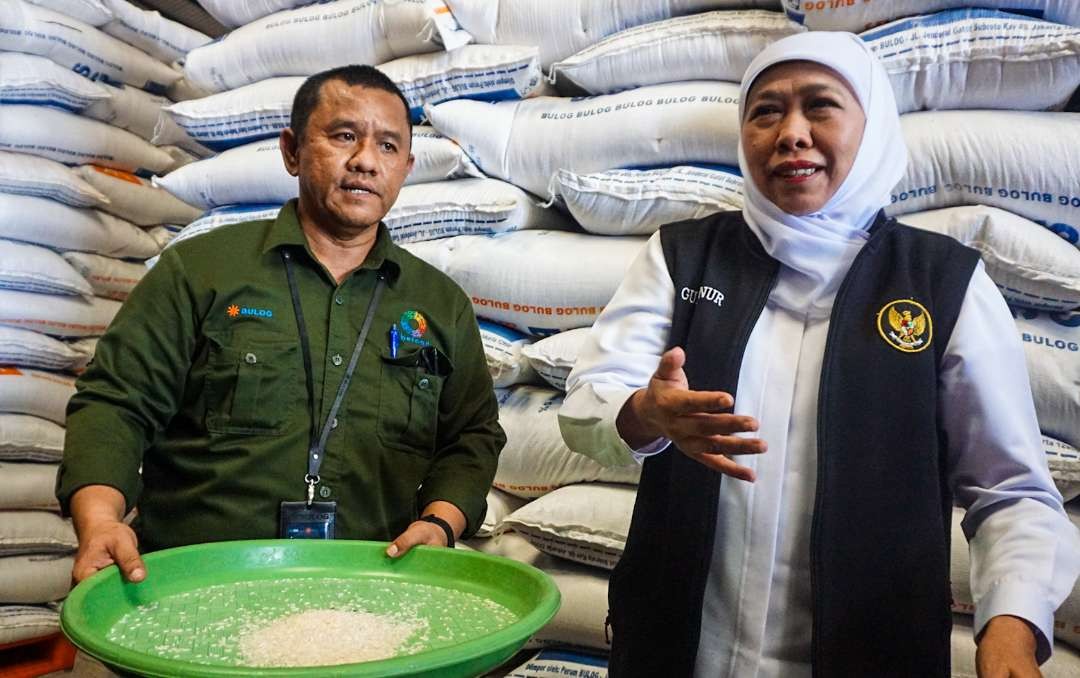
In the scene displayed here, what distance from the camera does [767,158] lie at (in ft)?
3.09

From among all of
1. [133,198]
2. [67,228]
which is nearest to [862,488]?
[67,228]

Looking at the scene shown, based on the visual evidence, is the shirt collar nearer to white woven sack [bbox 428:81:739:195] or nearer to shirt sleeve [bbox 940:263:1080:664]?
white woven sack [bbox 428:81:739:195]

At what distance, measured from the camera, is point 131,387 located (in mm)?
1087

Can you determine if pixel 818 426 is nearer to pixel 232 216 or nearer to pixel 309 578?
pixel 309 578

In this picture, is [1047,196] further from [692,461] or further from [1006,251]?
[692,461]

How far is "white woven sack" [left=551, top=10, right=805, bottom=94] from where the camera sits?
147 centimetres

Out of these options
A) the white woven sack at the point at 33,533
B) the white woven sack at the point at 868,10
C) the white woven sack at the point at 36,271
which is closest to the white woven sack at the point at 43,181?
the white woven sack at the point at 36,271

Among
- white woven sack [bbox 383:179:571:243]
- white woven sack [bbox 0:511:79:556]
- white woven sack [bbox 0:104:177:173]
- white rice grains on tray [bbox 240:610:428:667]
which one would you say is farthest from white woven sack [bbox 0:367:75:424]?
white rice grains on tray [bbox 240:610:428:667]

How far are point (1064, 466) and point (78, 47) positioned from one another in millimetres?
2437

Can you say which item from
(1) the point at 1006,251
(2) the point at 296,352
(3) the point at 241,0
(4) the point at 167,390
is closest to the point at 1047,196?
(1) the point at 1006,251

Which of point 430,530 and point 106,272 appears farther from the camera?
point 106,272

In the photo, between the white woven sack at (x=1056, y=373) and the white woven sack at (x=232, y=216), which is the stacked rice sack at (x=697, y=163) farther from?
the white woven sack at (x=232, y=216)

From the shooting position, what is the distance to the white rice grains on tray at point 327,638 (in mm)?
751

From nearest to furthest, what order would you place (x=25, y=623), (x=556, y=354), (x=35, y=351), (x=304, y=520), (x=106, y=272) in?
(x=304, y=520), (x=556, y=354), (x=25, y=623), (x=35, y=351), (x=106, y=272)
